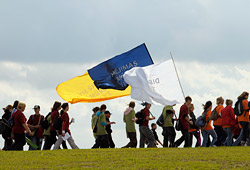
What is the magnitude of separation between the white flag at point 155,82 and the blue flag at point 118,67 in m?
2.32

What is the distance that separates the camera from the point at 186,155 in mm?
18125

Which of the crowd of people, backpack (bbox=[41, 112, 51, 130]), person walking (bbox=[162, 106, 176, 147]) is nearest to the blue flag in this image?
the crowd of people

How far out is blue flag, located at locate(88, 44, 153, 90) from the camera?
27.7 meters

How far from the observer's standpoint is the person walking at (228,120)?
22.8 meters

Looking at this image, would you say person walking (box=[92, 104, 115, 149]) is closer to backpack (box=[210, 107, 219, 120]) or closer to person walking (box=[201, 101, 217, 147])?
person walking (box=[201, 101, 217, 147])

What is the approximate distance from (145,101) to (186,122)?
94.0 inches

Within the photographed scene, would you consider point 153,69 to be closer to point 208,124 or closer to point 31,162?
point 208,124

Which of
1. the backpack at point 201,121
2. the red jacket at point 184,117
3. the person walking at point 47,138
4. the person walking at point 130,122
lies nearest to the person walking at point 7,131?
the person walking at point 47,138

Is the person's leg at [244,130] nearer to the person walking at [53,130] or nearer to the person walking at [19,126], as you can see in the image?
the person walking at [53,130]

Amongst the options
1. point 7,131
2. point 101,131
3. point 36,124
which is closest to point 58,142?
point 36,124

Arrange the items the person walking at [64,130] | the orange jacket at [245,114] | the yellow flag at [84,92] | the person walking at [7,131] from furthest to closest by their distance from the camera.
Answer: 1. the yellow flag at [84,92]
2. the person walking at [7,131]
3. the orange jacket at [245,114]
4. the person walking at [64,130]

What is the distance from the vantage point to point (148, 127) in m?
23.6

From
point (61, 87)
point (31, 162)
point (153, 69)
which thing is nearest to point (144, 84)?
point (153, 69)

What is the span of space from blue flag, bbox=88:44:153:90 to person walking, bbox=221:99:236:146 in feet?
18.1
